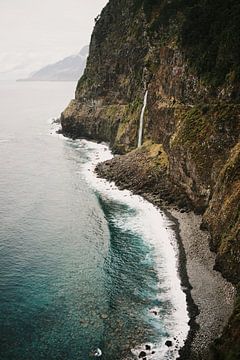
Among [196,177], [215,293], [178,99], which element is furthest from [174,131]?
[215,293]

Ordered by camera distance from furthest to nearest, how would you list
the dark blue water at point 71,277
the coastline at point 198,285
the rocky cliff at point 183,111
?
1. the rocky cliff at point 183,111
2. the dark blue water at point 71,277
3. the coastline at point 198,285

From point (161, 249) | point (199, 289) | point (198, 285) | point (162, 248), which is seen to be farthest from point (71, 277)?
point (199, 289)

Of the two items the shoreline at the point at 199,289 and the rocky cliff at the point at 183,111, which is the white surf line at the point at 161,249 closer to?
the shoreline at the point at 199,289

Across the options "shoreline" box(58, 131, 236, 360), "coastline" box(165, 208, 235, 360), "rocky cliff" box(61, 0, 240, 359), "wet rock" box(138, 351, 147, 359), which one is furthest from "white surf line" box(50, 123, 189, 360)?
"rocky cliff" box(61, 0, 240, 359)

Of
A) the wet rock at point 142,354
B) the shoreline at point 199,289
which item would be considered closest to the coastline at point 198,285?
the shoreline at point 199,289

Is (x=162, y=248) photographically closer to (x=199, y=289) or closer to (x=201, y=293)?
A: (x=199, y=289)

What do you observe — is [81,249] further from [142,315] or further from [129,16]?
[129,16]
